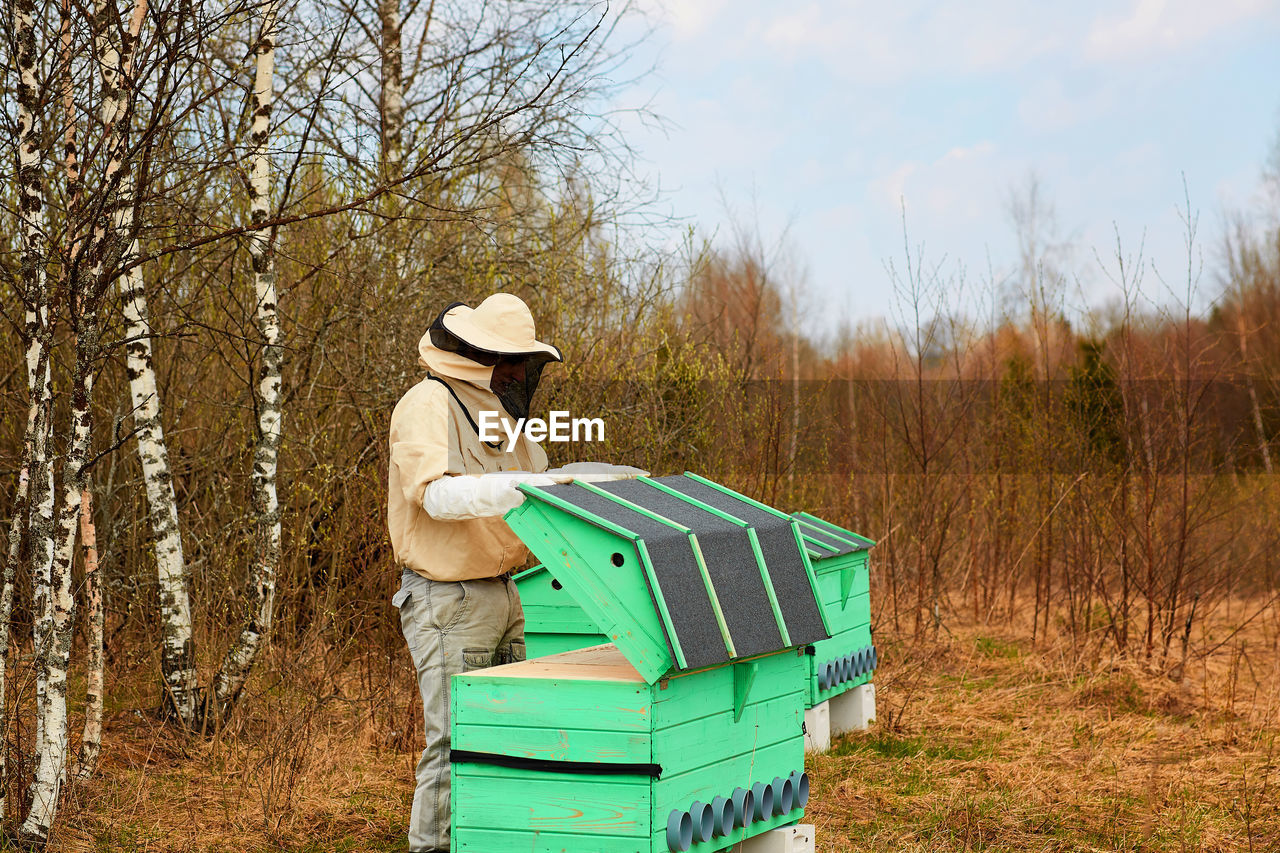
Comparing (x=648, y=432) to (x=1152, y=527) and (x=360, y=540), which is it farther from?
(x=1152, y=527)

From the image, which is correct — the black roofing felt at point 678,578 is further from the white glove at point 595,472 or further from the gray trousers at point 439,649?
the gray trousers at point 439,649

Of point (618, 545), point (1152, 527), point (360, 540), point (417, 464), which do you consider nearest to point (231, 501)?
point (360, 540)

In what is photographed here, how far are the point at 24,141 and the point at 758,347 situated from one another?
656cm

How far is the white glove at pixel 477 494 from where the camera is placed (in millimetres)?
3566

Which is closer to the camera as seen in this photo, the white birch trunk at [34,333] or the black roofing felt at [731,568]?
the black roofing felt at [731,568]

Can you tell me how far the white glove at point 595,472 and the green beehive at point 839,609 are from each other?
220 cm

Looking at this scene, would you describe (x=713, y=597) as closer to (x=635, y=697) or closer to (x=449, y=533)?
(x=635, y=697)

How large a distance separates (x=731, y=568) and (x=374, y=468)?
3.93m

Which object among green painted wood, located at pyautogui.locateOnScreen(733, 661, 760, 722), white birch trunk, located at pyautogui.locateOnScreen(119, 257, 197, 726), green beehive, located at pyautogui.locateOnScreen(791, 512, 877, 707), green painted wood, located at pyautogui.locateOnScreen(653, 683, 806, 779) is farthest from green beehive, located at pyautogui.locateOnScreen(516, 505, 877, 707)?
white birch trunk, located at pyautogui.locateOnScreen(119, 257, 197, 726)

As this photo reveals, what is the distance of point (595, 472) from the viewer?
3764mm

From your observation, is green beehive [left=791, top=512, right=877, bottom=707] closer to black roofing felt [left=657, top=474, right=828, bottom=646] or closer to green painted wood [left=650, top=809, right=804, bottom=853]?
black roofing felt [left=657, top=474, right=828, bottom=646]

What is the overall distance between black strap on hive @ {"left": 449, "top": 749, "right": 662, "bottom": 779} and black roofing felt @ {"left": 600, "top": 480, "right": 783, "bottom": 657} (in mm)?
434

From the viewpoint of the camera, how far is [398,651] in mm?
6973

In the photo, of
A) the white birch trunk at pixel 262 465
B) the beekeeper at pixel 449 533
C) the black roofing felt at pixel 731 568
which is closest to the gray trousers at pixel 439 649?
the beekeeper at pixel 449 533
